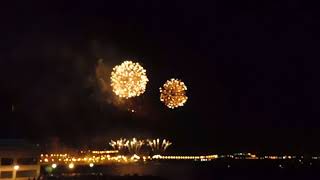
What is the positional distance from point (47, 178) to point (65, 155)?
5845cm

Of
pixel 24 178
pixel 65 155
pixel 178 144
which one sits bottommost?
pixel 24 178

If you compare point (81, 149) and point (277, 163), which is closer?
point (81, 149)

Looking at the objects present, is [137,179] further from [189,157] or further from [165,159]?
[189,157]

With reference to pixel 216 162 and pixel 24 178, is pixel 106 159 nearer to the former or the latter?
pixel 216 162

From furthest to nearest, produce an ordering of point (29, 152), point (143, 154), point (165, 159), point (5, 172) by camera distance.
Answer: point (165, 159) → point (143, 154) → point (29, 152) → point (5, 172)


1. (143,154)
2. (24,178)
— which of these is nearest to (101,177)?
(24,178)

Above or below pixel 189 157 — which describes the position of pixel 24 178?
below

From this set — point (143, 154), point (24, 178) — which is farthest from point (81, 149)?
point (24, 178)

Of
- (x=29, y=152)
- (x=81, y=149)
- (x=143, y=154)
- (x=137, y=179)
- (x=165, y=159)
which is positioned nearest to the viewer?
(x=29, y=152)

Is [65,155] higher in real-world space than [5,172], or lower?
higher

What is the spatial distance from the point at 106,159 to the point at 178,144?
235 feet

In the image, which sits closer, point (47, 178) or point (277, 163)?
point (47, 178)

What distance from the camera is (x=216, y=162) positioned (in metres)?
185

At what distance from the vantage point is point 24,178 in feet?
162
